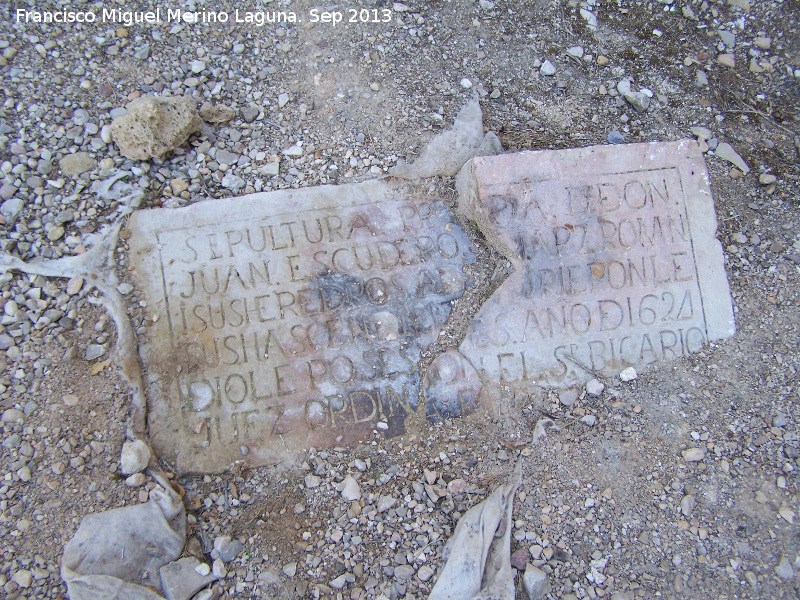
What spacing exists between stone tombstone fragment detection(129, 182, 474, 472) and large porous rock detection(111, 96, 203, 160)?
32 centimetres

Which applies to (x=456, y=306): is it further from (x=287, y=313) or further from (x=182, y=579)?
(x=182, y=579)

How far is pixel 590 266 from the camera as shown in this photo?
99.2 inches

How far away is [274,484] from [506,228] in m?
1.59

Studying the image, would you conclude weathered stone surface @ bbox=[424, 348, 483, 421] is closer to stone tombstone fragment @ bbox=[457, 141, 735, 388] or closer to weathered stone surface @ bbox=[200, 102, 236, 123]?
stone tombstone fragment @ bbox=[457, 141, 735, 388]

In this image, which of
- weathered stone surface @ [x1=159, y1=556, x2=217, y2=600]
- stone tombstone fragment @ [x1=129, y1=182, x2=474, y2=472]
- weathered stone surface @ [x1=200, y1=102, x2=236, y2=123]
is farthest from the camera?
weathered stone surface @ [x1=200, y1=102, x2=236, y2=123]

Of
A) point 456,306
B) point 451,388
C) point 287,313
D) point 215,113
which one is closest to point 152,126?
point 215,113

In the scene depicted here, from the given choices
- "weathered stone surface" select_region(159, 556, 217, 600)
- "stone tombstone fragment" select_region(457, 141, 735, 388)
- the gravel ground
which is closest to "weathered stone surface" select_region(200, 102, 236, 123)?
the gravel ground

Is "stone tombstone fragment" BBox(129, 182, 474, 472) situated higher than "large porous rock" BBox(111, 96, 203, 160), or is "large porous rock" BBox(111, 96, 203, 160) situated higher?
"large porous rock" BBox(111, 96, 203, 160)

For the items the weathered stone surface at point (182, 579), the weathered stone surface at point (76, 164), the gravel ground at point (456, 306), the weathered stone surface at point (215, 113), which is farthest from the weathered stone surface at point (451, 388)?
the weathered stone surface at point (76, 164)

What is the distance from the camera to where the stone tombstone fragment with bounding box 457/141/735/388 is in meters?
2.48

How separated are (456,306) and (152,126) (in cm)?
169

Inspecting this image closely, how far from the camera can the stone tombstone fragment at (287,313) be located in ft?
7.79

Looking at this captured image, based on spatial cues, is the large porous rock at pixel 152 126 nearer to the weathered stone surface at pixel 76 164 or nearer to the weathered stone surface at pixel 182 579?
the weathered stone surface at pixel 76 164

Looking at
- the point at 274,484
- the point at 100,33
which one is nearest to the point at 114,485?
the point at 274,484
